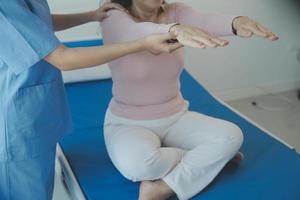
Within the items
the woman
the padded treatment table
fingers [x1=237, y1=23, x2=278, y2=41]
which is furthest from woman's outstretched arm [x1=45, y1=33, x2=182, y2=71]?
the padded treatment table

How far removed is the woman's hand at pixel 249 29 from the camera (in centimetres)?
131

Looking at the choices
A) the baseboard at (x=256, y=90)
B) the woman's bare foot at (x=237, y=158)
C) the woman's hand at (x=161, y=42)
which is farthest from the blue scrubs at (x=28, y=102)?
the baseboard at (x=256, y=90)

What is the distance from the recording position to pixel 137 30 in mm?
1490

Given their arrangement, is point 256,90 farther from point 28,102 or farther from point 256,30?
point 28,102

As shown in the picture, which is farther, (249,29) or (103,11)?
(103,11)

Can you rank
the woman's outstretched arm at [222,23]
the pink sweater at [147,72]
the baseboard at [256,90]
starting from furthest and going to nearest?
the baseboard at [256,90]
the pink sweater at [147,72]
the woman's outstretched arm at [222,23]

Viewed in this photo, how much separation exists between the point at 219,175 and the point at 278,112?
5.31 feet

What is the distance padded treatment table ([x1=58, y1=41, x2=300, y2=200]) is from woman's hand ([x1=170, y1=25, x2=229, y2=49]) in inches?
26.0

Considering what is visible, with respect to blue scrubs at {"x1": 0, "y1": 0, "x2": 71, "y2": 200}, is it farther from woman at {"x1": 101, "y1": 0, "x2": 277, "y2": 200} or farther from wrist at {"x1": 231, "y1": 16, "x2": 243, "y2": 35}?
wrist at {"x1": 231, "y1": 16, "x2": 243, "y2": 35}

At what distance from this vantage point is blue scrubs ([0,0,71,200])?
1143 millimetres

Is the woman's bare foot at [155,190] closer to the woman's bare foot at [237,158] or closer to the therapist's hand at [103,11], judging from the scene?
the woman's bare foot at [237,158]

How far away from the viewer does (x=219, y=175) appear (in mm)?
1694

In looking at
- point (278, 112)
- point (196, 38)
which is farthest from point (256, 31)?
point (278, 112)

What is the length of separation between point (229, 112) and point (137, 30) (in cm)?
93
